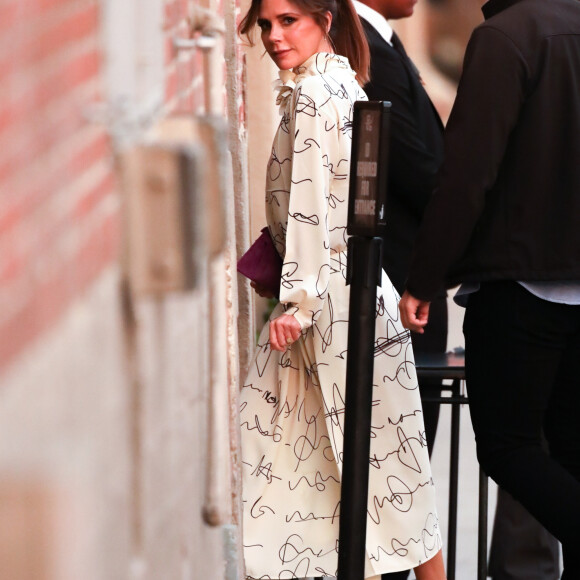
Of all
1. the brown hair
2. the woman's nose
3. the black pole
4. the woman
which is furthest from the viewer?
the brown hair

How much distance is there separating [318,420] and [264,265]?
1.32 feet

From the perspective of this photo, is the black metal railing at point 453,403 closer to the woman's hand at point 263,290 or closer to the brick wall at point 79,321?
the woman's hand at point 263,290

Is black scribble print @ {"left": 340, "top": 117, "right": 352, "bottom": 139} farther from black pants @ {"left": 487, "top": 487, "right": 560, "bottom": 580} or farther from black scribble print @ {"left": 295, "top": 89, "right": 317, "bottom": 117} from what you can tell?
black pants @ {"left": 487, "top": 487, "right": 560, "bottom": 580}

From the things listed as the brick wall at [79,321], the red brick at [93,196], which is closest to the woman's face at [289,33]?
the brick wall at [79,321]

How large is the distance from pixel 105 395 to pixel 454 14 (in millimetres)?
7289

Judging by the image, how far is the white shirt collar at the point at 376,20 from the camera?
11.7 feet

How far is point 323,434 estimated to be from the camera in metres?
2.90

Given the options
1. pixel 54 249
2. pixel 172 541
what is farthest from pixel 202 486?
pixel 54 249

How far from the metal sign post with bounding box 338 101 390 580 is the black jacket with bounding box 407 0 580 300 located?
0.40 meters

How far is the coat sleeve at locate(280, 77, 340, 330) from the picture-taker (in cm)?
273

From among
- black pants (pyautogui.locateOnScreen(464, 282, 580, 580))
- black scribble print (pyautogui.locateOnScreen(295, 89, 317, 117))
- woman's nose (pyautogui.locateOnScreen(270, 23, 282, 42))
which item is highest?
woman's nose (pyautogui.locateOnScreen(270, 23, 282, 42))

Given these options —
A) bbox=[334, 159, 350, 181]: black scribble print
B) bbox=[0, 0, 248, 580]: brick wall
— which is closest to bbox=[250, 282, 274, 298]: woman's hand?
bbox=[334, 159, 350, 181]: black scribble print

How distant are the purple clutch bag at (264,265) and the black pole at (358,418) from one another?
712 millimetres

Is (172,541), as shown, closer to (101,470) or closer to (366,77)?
(101,470)
